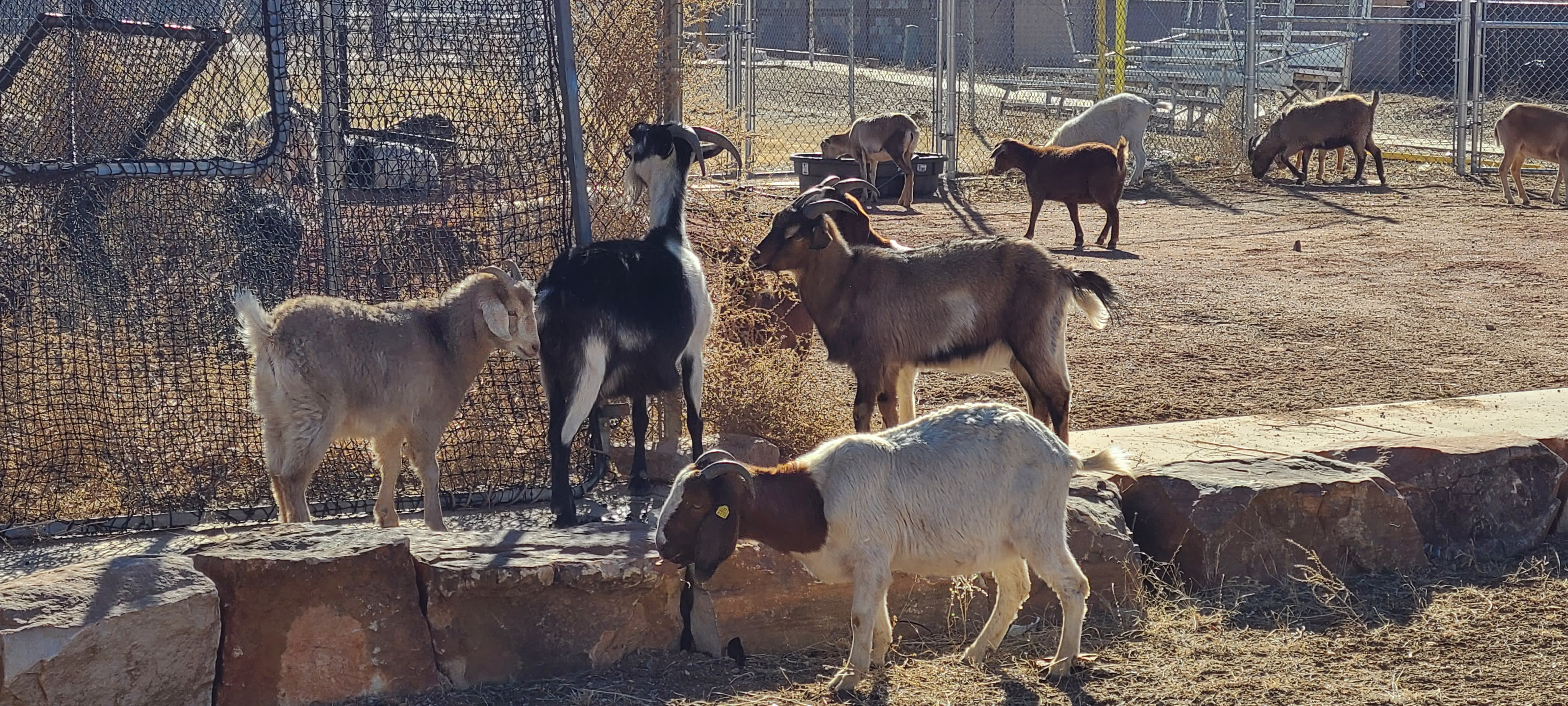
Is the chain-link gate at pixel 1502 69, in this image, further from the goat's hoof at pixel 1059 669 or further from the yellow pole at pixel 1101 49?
the goat's hoof at pixel 1059 669

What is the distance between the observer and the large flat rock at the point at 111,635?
4047 millimetres

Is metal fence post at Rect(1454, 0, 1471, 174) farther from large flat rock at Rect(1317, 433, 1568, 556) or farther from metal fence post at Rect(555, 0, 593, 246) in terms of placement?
metal fence post at Rect(555, 0, 593, 246)

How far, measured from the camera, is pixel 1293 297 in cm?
1104

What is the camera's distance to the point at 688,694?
4641 mm

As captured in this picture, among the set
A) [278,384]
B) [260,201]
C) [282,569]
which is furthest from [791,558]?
[260,201]

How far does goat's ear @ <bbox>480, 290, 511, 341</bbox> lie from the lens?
5703 mm

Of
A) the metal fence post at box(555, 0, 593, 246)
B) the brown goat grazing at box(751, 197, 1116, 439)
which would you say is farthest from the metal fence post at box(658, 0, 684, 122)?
the metal fence post at box(555, 0, 593, 246)

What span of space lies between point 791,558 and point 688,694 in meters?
0.64

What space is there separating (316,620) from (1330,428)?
4.85 m

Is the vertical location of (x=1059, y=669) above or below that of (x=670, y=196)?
below

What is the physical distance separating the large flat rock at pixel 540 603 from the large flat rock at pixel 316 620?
9 centimetres

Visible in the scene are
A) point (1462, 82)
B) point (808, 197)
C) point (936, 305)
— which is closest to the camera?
point (936, 305)

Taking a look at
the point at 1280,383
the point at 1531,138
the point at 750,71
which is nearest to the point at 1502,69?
the point at 1531,138

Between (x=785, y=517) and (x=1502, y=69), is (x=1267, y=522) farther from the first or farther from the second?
(x=1502, y=69)
